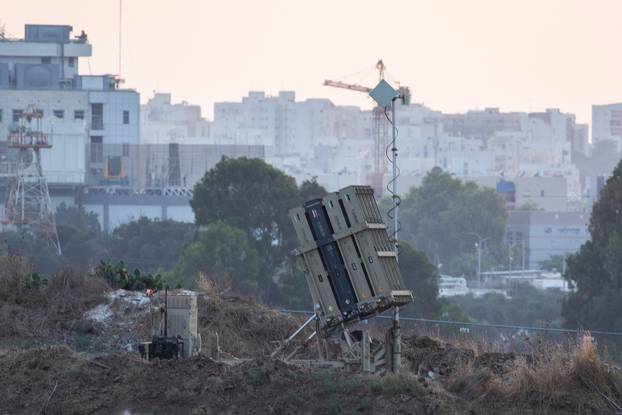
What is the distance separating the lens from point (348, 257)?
23094 mm

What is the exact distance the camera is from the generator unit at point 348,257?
22984 mm

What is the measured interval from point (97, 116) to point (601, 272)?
349 feet

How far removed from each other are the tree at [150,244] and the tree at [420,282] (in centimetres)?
2968

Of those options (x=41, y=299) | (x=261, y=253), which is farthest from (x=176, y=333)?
(x=261, y=253)

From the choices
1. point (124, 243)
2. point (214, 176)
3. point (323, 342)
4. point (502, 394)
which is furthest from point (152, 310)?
point (124, 243)

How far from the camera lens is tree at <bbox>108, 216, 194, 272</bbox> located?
338 ft

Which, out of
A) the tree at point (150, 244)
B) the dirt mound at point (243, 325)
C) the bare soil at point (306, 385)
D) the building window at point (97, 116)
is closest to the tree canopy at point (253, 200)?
the tree at point (150, 244)

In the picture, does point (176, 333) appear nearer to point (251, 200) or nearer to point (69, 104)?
point (251, 200)

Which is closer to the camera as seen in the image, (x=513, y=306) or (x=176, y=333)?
(x=176, y=333)

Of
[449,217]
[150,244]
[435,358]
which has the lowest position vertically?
[449,217]

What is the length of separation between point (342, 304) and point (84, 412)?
11.8 ft

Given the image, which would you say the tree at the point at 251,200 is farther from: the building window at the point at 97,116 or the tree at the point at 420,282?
the building window at the point at 97,116

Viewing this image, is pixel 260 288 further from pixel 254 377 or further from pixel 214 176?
pixel 254 377

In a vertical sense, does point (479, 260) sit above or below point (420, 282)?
below
